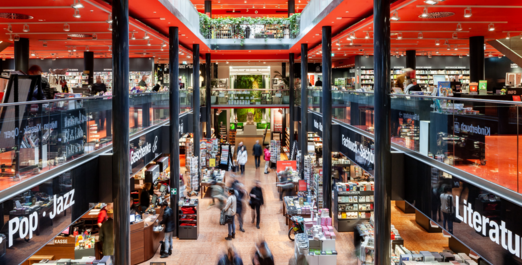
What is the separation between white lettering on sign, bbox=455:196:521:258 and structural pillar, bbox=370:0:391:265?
1692 millimetres

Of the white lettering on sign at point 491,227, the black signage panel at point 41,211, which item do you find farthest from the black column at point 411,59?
the black signage panel at point 41,211

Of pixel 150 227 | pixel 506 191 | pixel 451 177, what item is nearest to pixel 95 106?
pixel 150 227

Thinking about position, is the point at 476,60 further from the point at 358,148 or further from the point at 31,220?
the point at 31,220

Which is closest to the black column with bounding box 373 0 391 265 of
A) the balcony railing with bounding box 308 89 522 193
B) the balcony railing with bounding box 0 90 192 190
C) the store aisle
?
the balcony railing with bounding box 308 89 522 193

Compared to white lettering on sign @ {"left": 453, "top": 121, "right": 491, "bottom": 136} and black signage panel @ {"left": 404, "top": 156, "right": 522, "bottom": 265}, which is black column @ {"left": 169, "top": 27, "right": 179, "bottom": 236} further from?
white lettering on sign @ {"left": 453, "top": 121, "right": 491, "bottom": 136}

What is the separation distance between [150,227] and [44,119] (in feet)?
18.6

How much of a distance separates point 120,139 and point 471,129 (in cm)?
528

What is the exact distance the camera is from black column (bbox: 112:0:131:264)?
6.73 metres

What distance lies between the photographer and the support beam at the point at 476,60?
41.7 ft

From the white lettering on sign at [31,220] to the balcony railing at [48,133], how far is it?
0.39m

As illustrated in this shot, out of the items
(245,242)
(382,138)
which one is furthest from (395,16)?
(245,242)

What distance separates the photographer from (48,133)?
507 cm

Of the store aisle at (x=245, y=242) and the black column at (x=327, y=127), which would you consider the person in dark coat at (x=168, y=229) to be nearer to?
the store aisle at (x=245, y=242)

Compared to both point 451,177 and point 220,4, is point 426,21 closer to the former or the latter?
point 451,177
